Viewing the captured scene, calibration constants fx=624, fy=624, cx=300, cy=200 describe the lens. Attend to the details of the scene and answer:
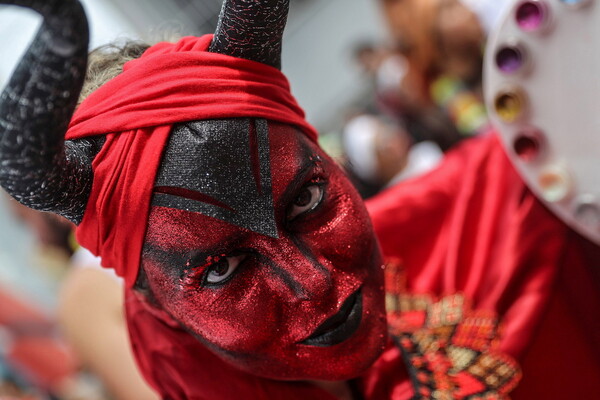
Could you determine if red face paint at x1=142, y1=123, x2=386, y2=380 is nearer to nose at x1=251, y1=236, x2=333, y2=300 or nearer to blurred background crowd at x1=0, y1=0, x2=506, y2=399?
nose at x1=251, y1=236, x2=333, y2=300

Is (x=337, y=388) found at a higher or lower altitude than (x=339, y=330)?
lower

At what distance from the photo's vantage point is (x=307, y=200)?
0.64 m

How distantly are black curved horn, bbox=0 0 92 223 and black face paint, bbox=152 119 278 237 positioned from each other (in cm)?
10

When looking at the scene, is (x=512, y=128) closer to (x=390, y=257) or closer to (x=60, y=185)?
(x=390, y=257)

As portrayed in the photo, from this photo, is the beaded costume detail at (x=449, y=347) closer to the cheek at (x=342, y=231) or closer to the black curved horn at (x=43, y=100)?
the cheek at (x=342, y=231)

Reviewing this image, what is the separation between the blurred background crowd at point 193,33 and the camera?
4.21 feet

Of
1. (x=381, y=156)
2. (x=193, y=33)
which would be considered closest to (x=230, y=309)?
(x=193, y=33)

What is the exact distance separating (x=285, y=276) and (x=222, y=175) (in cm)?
12

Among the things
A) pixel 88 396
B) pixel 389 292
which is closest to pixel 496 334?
pixel 389 292

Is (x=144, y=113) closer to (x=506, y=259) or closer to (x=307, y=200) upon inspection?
(x=307, y=200)

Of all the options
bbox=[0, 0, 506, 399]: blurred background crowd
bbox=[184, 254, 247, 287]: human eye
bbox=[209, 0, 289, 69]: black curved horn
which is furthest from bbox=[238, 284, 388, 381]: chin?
bbox=[0, 0, 506, 399]: blurred background crowd

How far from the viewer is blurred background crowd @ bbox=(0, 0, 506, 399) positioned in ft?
4.21

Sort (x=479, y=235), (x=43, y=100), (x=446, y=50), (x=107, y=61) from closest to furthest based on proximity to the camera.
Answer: (x=43, y=100), (x=107, y=61), (x=479, y=235), (x=446, y=50)

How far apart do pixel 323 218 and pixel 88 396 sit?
39.7 inches
